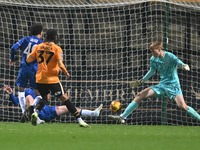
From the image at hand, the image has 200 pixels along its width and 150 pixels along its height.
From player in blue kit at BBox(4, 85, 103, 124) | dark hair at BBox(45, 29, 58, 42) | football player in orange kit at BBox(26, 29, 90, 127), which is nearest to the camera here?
football player in orange kit at BBox(26, 29, 90, 127)

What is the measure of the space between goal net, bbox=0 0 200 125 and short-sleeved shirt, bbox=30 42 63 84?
2.40m

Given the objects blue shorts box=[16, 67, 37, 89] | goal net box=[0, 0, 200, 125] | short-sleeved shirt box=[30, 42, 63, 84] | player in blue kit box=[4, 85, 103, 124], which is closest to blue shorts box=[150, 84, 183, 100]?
player in blue kit box=[4, 85, 103, 124]

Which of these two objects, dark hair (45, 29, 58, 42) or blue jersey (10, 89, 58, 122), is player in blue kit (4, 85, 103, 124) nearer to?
blue jersey (10, 89, 58, 122)

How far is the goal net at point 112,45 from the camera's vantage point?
827 centimetres

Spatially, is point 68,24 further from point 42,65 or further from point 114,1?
point 42,65

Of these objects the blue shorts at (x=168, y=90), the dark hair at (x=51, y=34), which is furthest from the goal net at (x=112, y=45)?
the dark hair at (x=51, y=34)

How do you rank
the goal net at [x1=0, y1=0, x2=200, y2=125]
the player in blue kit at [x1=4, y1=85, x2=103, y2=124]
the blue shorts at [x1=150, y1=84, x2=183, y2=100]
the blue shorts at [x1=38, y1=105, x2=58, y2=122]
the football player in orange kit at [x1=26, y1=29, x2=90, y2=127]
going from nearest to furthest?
the football player in orange kit at [x1=26, y1=29, x2=90, y2=127] → the blue shorts at [x1=150, y1=84, x2=183, y2=100] → the player in blue kit at [x1=4, y1=85, x2=103, y2=124] → the blue shorts at [x1=38, y1=105, x2=58, y2=122] → the goal net at [x1=0, y1=0, x2=200, y2=125]

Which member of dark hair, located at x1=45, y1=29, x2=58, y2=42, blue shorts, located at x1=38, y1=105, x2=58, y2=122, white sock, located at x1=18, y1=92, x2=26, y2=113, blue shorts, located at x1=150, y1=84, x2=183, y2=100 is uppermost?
dark hair, located at x1=45, y1=29, x2=58, y2=42

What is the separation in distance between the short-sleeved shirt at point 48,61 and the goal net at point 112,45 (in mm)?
2399

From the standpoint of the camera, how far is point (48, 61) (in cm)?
597

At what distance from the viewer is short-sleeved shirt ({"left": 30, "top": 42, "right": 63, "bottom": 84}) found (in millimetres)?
5930

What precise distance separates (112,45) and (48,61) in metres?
2.72

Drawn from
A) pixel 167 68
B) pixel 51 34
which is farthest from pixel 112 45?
pixel 51 34

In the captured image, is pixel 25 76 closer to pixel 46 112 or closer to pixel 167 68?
pixel 46 112
